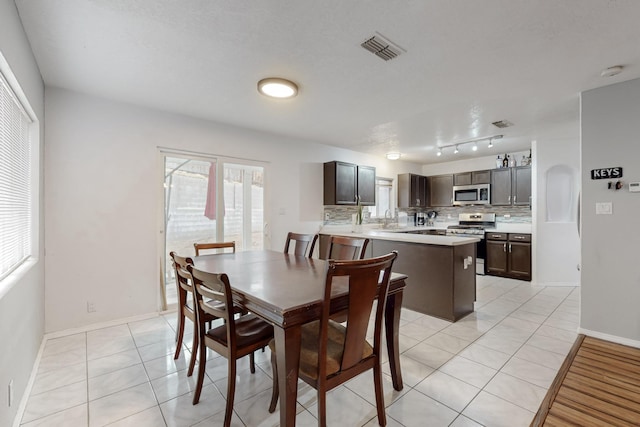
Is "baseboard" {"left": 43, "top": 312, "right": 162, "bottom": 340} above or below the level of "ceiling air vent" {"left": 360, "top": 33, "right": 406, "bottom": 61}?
below

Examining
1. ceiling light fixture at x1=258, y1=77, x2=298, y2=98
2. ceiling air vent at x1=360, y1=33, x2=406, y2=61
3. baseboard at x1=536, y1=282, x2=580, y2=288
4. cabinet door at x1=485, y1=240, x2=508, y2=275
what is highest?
ceiling air vent at x1=360, y1=33, x2=406, y2=61

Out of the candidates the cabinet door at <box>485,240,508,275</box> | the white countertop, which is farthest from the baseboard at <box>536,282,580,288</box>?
the white countertop

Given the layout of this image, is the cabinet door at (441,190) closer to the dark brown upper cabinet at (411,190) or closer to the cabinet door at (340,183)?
the dark brown upper cabinet at (411,190)

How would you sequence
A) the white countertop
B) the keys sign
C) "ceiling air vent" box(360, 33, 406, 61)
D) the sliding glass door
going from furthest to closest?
the sliding glass door
the white countertop
the keys sign
"ceiling air vent" box(360, 33, 406, 61)

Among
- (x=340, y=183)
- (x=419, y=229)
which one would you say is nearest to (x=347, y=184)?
(x=340, y=183)

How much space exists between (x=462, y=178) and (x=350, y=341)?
5.70 metres

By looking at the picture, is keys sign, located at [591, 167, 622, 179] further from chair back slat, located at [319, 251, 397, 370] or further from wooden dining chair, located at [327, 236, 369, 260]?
chair back slat, located at [319, 251, 397, 370]

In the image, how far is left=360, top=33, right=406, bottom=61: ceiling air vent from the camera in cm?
195

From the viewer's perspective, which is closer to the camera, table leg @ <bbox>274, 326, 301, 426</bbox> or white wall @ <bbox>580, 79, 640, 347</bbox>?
table leg @ <bbox>274, 326, 301, 426</bbox>

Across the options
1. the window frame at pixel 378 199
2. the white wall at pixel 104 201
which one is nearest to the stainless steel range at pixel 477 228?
the window frame at pixel 378 199

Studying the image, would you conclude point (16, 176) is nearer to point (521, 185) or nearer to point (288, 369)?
point (288, 369)

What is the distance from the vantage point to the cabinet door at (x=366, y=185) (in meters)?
5.25

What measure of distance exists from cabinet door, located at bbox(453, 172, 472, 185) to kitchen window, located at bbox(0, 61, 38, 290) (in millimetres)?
6609

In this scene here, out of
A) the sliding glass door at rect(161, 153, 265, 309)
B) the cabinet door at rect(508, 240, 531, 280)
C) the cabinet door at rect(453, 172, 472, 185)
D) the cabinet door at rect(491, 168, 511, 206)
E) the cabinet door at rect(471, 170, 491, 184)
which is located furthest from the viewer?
the cabinet door at rect(453, 172, 472, 185)
